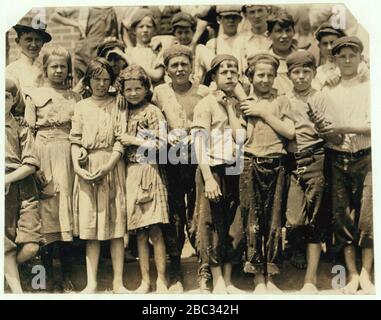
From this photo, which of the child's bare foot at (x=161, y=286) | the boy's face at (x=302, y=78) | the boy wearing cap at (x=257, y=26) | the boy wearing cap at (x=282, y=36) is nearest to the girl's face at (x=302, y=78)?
the boy's face at (x=302, y=78)

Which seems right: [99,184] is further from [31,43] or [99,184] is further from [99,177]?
[31,43]

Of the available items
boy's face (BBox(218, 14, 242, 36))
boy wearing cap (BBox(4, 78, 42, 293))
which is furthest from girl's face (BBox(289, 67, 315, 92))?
boy wearing cap (BBox(4, 78, 42, 293))

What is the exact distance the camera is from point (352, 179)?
6922mm

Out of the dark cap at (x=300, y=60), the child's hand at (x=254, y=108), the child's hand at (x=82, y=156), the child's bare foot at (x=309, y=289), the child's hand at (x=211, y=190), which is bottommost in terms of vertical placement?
the child's bare foot at (x=309, y=289)

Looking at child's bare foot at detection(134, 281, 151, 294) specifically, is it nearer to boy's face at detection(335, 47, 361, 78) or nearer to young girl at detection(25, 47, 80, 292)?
young girl at detection(25, 47, 80, 292)

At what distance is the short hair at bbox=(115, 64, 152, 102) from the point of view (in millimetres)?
6988

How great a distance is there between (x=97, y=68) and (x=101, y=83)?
0.13m

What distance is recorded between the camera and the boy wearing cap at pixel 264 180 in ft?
22.6

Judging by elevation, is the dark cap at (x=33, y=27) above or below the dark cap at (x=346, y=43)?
above

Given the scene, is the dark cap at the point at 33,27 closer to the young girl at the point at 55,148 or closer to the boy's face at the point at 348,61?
the young girl at the point at 55,148

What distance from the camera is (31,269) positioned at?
7051mm

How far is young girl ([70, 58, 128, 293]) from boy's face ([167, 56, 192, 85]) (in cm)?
53

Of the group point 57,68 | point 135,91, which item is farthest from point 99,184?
point 57,68

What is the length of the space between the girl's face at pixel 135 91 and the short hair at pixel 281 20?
122 cm
